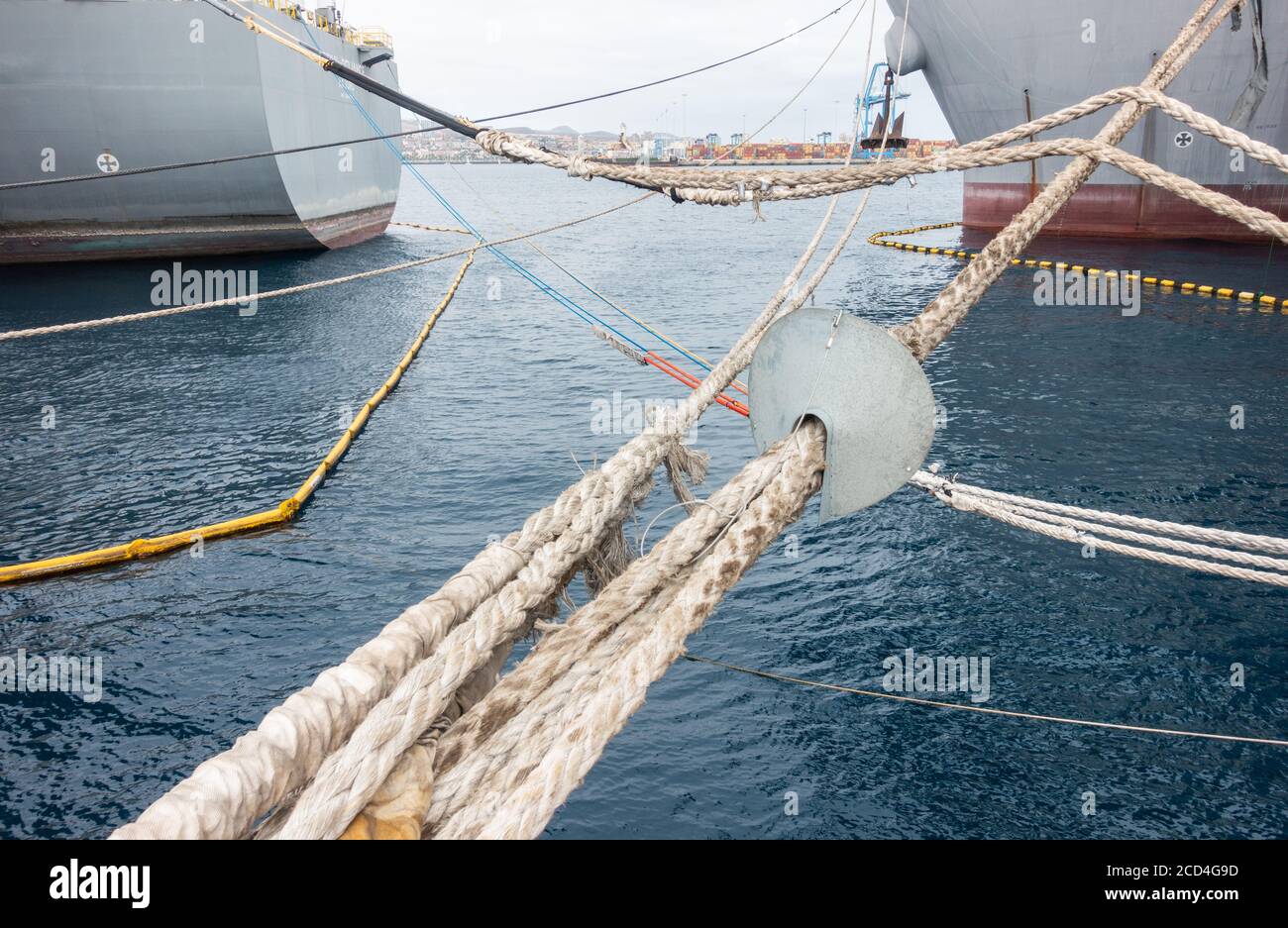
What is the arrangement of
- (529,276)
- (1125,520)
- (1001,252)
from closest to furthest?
(1001,252) → (1125,520) → (529,276)

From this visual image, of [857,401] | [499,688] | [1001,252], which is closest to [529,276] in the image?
[1001,252]

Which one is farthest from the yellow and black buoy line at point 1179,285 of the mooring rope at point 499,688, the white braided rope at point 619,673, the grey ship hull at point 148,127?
the grey ship hull at point 148,127

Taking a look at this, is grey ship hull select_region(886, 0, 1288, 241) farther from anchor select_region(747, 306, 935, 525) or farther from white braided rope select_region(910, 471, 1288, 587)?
anchor select_region(747, 306, 935, 525)

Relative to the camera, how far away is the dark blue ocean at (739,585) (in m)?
8.21

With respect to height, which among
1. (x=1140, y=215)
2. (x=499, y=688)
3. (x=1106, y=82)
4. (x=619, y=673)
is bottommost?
(x=499, y=688)

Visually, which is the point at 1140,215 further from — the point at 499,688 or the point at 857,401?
the point at 499,688

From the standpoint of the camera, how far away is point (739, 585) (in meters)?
11.9

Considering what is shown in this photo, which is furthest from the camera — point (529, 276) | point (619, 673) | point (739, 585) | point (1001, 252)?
point (529, 276)

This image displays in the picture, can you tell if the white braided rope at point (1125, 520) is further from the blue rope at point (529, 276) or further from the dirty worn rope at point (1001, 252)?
the blue rope at point (529, 276)

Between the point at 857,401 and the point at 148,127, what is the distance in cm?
3540

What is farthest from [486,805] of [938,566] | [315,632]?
[938,566]

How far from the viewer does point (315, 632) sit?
417 inches

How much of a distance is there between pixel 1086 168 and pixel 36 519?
14.5 metres

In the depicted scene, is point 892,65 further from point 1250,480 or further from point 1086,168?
point 1086,168
